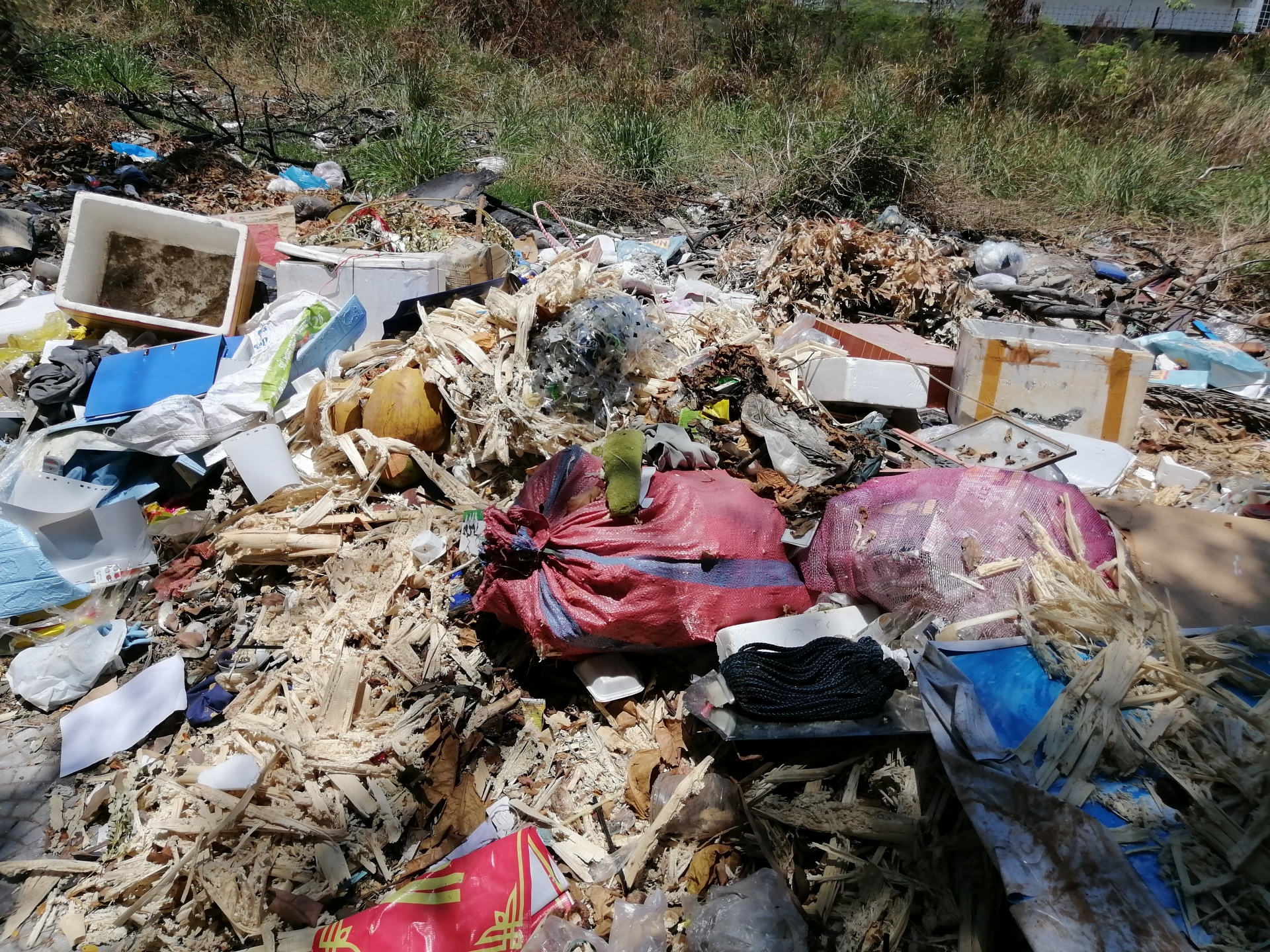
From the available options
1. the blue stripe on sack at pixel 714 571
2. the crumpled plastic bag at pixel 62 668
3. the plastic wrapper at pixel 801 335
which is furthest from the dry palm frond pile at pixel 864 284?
the crumpled plastic bag at pixel 62 668

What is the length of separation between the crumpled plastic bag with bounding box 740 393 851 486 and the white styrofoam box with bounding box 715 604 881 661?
2.44ft

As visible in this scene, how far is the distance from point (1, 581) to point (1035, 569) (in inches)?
148

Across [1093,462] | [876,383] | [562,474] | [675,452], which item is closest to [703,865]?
[562,474]

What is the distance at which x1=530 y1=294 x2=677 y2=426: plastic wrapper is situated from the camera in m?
3.39

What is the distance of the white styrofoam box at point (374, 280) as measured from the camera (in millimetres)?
4305

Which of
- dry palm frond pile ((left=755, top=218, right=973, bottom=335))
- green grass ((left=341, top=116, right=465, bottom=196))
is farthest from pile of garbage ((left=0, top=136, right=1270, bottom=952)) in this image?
green grass ((left=341, top=116, right=465, bottom=196))

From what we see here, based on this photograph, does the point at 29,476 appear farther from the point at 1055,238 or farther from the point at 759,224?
the point at 1055,238

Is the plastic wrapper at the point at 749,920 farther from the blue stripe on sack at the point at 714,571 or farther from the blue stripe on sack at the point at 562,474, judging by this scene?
the blue stripe on sack at the point at 562,474

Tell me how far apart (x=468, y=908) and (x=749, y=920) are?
72 centimetres

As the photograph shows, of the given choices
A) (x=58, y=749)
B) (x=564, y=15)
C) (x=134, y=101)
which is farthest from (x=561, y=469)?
(x=564, y=15)

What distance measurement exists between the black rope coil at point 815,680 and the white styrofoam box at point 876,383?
1.64 metres

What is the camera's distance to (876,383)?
11.5 feet

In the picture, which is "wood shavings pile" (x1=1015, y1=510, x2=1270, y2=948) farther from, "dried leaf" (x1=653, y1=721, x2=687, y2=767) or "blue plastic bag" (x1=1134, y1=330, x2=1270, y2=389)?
"blue plastic bag" (x1=1134, y1=330, x2=1270, y2=389)

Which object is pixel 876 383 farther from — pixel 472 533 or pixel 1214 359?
pixel 1214 359
